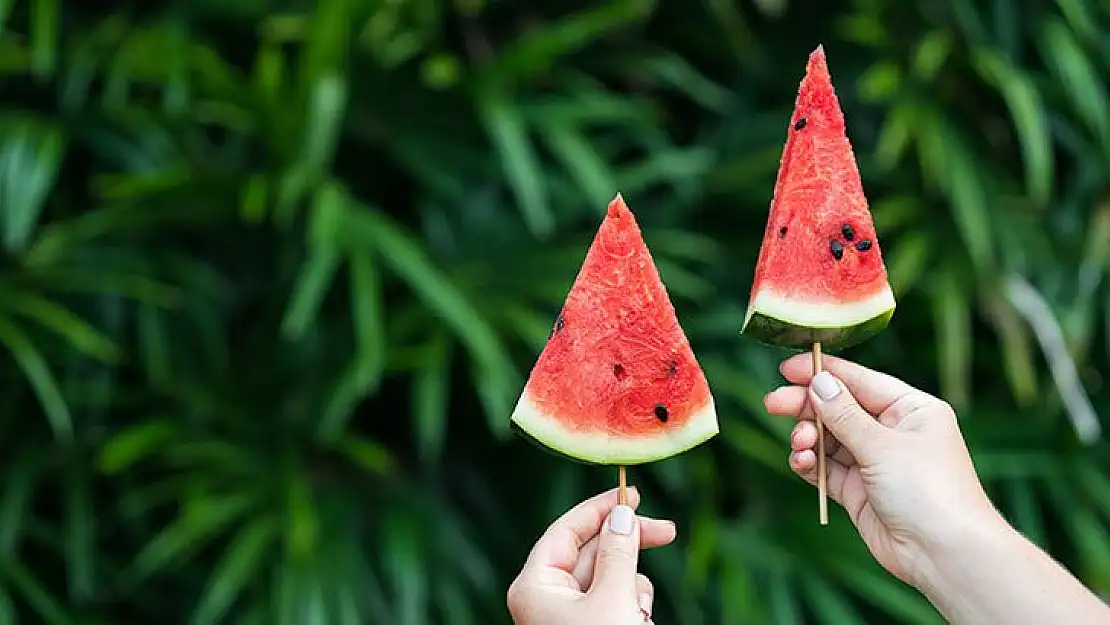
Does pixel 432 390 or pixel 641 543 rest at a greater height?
pixel 641 543

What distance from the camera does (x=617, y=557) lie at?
0.61 m

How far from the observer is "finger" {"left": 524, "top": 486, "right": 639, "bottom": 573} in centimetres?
65

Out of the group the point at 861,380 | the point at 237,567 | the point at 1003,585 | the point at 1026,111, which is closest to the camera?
the point at 1003,585

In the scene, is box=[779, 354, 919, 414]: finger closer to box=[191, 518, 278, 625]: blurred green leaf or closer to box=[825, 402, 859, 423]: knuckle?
box=[825, 402, 859, 423]: knuckle

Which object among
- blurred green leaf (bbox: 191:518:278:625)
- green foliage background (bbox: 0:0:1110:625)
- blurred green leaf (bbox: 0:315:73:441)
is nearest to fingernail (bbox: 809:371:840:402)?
green foliage background (bbox: 0:0:1110:625)

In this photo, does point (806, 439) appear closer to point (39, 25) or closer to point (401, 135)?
point (401, 135)

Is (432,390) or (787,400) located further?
(432,390)

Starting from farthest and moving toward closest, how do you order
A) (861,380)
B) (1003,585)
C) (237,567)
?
(237,567) < (861,380) < (1003,585)

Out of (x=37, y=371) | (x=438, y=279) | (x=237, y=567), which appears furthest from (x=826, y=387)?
(x=37, y=371)

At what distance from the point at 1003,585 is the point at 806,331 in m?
0.19

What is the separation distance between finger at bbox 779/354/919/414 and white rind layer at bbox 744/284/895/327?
4cm

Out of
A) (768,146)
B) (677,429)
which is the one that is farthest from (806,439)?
(768,146)

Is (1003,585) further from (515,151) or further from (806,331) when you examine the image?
(515,151)

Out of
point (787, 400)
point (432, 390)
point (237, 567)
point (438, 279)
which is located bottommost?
point (237, 567)
